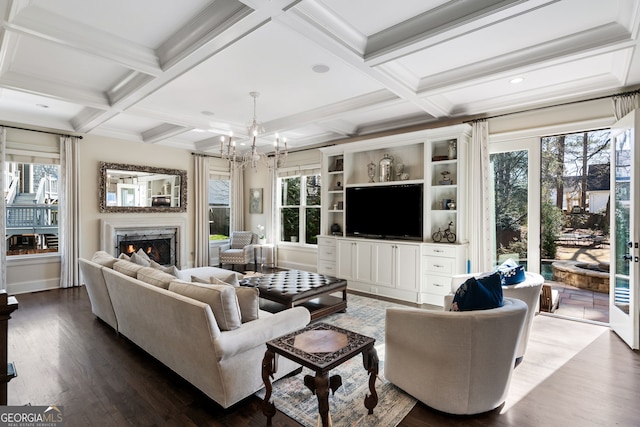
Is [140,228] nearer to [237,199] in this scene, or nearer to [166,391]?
[237,199]

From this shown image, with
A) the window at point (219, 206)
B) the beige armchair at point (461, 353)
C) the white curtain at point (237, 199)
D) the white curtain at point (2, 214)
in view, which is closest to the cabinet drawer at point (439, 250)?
the beige armchair at point (461, 353)

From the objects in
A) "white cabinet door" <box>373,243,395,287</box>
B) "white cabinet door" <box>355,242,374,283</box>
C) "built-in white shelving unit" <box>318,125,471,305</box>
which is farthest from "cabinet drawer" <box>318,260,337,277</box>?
"white cabinet door" <box>373,243,395,287</box>

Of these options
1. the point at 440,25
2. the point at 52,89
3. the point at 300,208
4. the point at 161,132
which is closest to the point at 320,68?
the point at 440,25

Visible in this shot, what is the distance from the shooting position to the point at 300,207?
726 cm

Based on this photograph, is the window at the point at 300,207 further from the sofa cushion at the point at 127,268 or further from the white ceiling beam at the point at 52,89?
the sofa cushion at the point at 127,268

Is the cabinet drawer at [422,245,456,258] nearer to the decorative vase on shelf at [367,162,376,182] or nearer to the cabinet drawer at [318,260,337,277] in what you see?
the decorative vase on shelf at [367,162,376,182]

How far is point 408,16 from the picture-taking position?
2.54 meters

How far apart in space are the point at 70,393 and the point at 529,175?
17.5ft

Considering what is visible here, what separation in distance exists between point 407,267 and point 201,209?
4679 millimetres

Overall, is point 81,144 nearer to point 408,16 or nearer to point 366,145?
point 366,145

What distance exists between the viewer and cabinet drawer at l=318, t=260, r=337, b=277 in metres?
5.88

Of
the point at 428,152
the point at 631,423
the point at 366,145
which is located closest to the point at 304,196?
the point at 366,145

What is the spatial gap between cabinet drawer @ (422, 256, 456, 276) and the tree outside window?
107 inches

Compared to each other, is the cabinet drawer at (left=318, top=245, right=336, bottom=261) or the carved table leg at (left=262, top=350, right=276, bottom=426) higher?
the cabinet drawer at (left=318, top=245, right=336, bottom=261)
